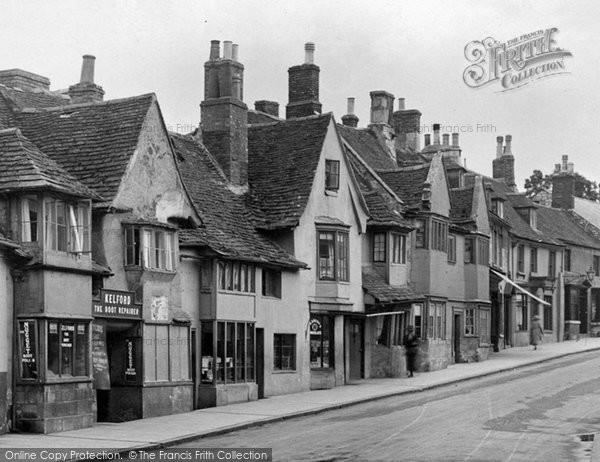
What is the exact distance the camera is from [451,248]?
151 feet

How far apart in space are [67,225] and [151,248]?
10.9 feet

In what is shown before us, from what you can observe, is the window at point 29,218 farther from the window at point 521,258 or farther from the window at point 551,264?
the window at point 551,264

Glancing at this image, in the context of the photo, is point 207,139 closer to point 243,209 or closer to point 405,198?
point 243,209

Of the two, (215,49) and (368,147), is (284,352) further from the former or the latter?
(368,147)

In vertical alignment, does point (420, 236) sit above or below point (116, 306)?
above

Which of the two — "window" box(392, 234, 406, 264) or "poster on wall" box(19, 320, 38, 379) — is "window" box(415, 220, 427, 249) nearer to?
"window" box(392, 234, 406, 264)

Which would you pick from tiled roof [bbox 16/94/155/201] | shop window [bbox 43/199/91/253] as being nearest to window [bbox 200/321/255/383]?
tiled roof [bbox 16/94/155/201]

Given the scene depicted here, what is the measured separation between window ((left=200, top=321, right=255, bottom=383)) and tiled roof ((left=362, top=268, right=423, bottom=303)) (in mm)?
7820

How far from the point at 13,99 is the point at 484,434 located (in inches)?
687

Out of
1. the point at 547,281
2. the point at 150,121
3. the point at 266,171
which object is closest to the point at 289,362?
the point at 266,171

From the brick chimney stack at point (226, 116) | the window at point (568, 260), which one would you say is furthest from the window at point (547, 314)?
the brick chimney stack at point (226, 116)

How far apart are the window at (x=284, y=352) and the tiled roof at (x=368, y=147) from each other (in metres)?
14.0

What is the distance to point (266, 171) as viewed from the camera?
1444 inches

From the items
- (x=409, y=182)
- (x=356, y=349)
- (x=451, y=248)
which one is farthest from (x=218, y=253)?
(x=451, y=248)
